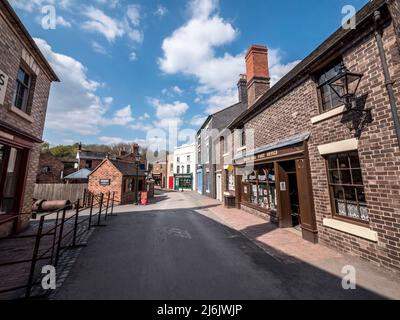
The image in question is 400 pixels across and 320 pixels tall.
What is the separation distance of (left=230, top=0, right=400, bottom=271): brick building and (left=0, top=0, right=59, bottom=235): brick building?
30.5 feet

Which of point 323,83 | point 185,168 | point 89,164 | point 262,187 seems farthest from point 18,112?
point 89,164

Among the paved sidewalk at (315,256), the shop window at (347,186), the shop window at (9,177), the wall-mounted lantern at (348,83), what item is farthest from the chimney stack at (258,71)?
the shop window at (9,177)

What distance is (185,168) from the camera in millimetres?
36625

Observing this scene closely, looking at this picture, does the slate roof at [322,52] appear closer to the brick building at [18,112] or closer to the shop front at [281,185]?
the shop front at [281,185]

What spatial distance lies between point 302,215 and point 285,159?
2180 mm

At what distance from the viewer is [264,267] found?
432 centimetres

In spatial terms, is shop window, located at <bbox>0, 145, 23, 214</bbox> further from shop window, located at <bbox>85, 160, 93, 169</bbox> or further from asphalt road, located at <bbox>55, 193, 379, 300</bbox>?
shop window, located at <bbox>85, 160, 93, 169</bbox>

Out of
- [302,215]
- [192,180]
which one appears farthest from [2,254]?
[192,180]

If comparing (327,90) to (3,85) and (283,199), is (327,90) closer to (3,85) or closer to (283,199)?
(283,199)

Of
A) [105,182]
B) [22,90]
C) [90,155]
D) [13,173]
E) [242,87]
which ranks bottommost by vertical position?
[105,182]

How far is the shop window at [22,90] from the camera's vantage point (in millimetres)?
7066

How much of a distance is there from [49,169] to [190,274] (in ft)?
93.7

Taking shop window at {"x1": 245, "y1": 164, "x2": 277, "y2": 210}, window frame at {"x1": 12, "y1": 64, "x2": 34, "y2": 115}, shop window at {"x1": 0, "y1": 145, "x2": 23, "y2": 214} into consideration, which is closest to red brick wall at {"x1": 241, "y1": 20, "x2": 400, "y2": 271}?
shop window at {"x1": 245, "y1": 164, "x2": 277, "y2": 210}
